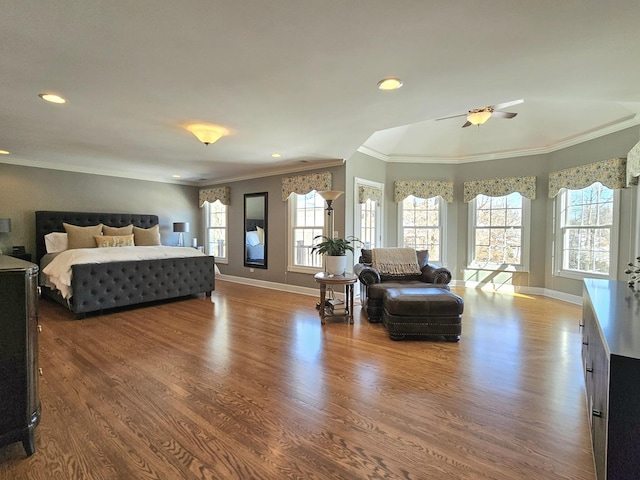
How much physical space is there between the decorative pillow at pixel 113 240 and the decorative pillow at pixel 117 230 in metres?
0.24

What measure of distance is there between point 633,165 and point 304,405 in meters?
4.68

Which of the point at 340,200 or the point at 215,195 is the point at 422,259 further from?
the point at 215,195

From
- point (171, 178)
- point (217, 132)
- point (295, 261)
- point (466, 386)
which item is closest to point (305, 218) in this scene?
point (295, 261)

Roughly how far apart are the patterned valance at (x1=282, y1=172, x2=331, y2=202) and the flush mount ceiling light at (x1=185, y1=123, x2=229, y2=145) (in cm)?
210

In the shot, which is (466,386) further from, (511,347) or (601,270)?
(601,270)

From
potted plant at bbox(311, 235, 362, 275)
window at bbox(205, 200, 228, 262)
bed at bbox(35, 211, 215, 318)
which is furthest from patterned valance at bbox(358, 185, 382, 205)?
window at bbox(205, 200, 228, 262)

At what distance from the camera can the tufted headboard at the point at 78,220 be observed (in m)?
5.46

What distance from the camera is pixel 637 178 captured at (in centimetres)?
397

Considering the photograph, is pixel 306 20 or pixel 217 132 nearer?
pixel 306 20

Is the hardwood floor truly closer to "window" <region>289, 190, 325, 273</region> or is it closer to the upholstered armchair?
the upholstered armchair

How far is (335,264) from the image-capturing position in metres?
4.12

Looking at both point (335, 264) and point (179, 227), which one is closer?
point (335, 264)

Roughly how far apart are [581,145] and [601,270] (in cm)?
198

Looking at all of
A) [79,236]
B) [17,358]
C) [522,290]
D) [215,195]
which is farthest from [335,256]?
[79,236]
